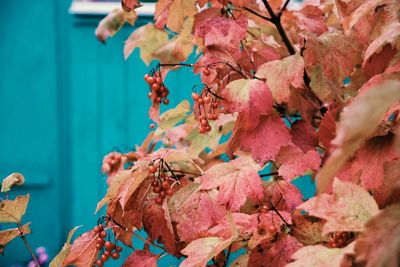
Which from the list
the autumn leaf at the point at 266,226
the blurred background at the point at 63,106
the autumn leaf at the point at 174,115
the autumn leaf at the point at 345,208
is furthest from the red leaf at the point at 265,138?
the blurred background at the point at 63,106

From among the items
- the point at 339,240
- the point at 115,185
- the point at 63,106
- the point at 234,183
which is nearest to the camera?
the point at 339,240

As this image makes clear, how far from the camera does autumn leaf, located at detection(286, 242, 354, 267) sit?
0.80m

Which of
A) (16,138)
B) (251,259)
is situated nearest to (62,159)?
(16,138)

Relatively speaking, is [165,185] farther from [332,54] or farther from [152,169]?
[332,54]

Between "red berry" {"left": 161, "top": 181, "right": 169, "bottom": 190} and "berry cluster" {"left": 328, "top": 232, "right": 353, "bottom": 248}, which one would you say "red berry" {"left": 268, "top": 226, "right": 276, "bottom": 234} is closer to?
"berry cluster" {"left": 328, "top": 232, "right": 353, "bottom": 248}

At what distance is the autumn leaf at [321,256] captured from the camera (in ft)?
2.63

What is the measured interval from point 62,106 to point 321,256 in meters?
Answer: 3.05

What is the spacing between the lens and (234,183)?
48.8 inches

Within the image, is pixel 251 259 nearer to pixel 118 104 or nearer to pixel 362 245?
pixel 362 245

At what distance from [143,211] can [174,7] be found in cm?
55

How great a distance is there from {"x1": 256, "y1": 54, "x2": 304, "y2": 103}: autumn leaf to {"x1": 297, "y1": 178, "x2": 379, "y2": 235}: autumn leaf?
0.41 m

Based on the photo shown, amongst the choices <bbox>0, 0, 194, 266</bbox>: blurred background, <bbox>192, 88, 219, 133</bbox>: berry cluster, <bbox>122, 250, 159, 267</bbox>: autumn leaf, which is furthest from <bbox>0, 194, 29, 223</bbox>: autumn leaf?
<bbox>0, 0, 194, 266</bbox>: blurred background

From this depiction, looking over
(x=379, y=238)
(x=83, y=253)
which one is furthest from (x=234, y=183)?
(x=379, y=238)

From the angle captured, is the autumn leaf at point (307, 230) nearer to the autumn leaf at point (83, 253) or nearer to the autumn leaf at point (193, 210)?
the autumn leaf at point (193, 210)
